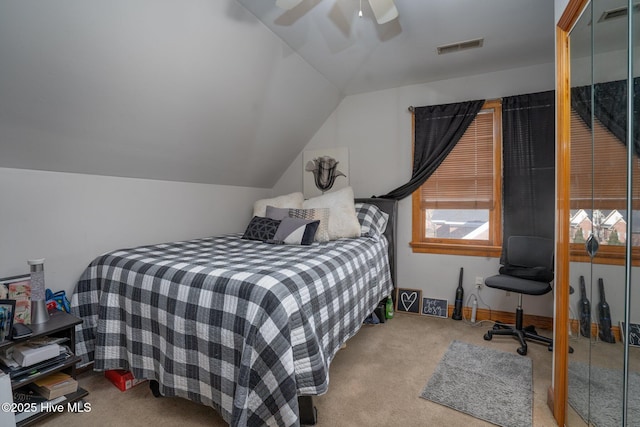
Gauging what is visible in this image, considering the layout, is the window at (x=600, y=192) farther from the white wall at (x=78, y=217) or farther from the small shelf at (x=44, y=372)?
the white wall at (x=78, y=217)

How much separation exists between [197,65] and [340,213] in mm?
1643

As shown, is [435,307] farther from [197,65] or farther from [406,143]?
[197,65]

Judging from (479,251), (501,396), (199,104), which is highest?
(199,104)

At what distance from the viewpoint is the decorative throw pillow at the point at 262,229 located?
276cm

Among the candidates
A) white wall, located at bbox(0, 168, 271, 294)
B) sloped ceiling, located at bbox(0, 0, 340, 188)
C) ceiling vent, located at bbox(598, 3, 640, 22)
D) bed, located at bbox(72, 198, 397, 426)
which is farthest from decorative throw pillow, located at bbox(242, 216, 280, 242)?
ceiling vent, located at bbox(598, 3, 640, 22)

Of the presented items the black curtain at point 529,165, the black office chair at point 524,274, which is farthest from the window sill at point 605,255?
the black curtain at point 529,165

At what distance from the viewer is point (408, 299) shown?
11.1 feet

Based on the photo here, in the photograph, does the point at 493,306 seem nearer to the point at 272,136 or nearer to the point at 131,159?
the point at 272,136

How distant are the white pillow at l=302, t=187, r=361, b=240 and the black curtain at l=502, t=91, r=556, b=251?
1428 mm

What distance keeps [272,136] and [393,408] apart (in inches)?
105

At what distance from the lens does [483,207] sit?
10.3 feet

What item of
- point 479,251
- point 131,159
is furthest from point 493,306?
point 131,159

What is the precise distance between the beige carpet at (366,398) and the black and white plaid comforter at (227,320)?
0.18 meters

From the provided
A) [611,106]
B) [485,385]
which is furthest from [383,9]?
[485,385]
